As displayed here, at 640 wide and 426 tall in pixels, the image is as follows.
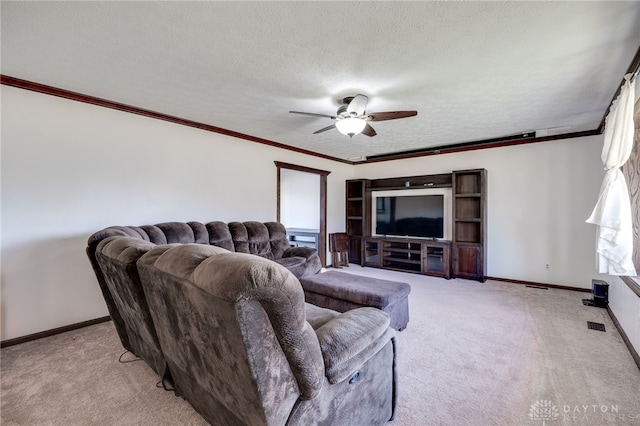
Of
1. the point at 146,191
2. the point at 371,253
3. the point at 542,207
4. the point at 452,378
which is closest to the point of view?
the point at 452,378

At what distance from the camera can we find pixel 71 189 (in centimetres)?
291

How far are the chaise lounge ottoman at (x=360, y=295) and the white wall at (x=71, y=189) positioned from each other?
6.56 ft

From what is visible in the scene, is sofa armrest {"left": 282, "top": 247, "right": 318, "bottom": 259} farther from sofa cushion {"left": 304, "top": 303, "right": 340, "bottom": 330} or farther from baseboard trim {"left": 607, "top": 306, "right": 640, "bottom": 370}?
baseboard trim {"left": 607, "top": 306, "right": 640, "bottom": 370}

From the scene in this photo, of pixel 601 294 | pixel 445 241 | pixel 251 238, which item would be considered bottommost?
pixel 601 294

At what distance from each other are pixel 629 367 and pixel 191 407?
3.17 meters

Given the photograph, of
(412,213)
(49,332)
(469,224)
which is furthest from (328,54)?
(469,224)

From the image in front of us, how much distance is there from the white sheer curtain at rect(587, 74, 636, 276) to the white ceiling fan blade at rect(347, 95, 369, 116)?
2117mm

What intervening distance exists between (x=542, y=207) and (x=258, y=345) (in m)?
5.19

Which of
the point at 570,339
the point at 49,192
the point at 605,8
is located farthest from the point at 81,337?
the point at 605,8

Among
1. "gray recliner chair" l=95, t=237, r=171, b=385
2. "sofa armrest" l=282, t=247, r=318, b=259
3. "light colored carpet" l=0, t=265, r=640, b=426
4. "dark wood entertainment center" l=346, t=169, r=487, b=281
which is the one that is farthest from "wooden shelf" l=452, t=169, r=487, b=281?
"gray recliner chair" l=95, t=237, r=171, b=385

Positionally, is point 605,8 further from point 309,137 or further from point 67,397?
point 67,397

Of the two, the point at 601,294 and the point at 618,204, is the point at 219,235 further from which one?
the point at 601,294

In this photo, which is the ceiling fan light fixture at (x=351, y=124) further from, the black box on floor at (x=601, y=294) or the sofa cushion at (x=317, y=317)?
the black box on floor at (x=601, y=294)

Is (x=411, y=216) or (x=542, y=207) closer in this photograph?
(x=542, y=207)
